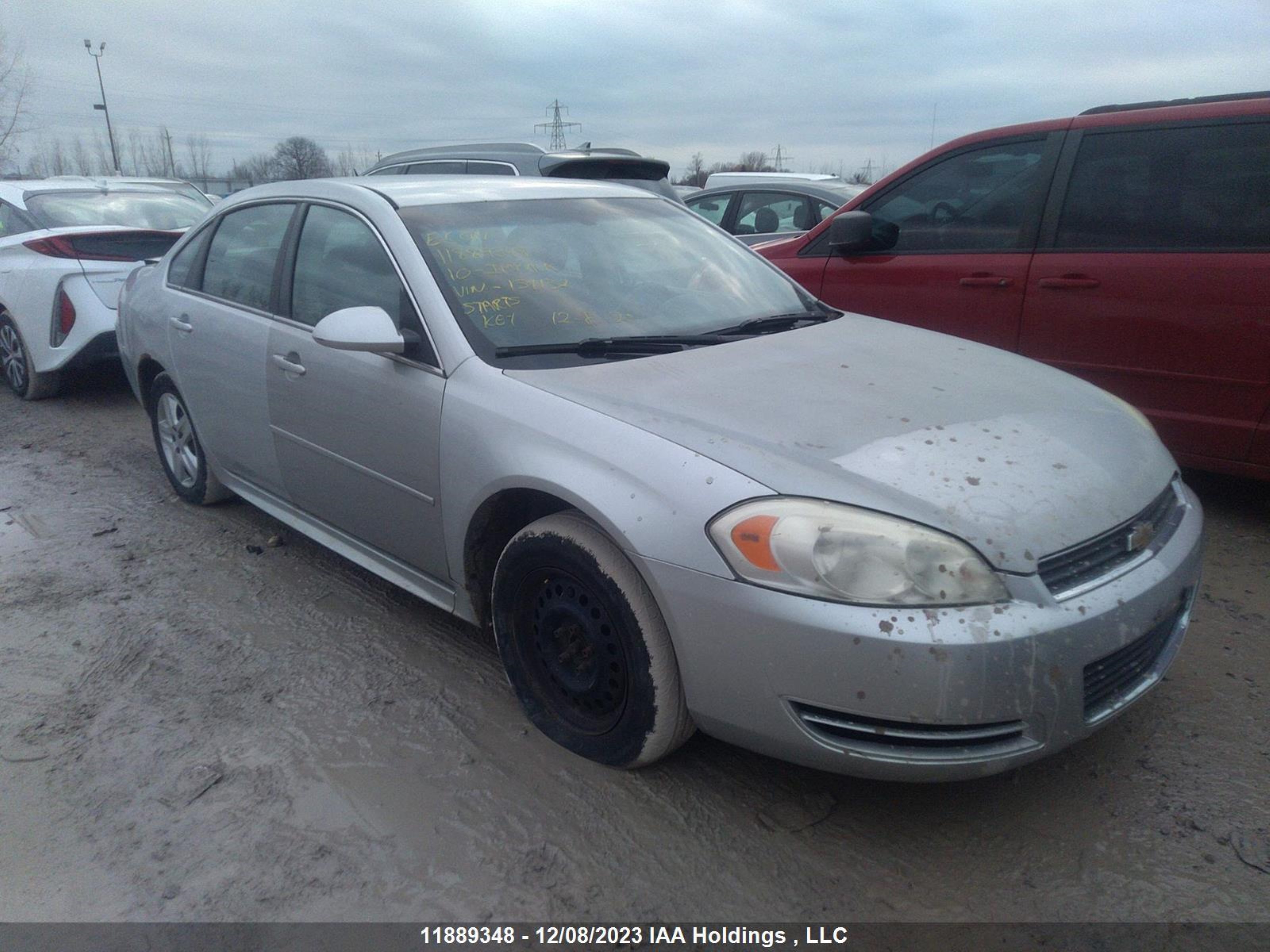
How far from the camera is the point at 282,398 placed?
3510mm

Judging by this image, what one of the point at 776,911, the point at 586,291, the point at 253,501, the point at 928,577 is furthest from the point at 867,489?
the point at 253,501

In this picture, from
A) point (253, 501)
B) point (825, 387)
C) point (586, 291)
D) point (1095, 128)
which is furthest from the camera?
point (1095, 128)

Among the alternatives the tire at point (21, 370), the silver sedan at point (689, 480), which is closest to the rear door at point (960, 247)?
the silver sedan at point (689, 480)

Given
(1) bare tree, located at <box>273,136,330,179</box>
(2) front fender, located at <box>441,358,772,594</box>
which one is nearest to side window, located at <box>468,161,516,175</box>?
(2) front fender, located at <box>441,358,772,594</box>

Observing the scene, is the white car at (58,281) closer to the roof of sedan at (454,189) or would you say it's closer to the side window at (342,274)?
the roof of sedan at (454,189)

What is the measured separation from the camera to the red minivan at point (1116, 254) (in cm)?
385

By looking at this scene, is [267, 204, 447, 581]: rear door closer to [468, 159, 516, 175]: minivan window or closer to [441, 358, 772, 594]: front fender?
[441, 358, 772, 594]: front fender

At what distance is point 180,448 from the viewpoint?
4629mm

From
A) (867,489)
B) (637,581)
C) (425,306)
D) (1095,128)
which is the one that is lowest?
(637,581)

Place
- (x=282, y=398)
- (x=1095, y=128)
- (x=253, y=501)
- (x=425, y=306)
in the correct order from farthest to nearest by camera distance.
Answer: (x=1095, y=128) < (x=253, y=501) < (x=282, y=398) < (x=425, y=306)

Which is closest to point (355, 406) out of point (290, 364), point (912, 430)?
point (290, 364)

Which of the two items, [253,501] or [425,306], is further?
[253,501]

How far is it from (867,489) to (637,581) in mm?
598

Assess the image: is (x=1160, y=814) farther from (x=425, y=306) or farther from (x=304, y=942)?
(x=425, y=306)
